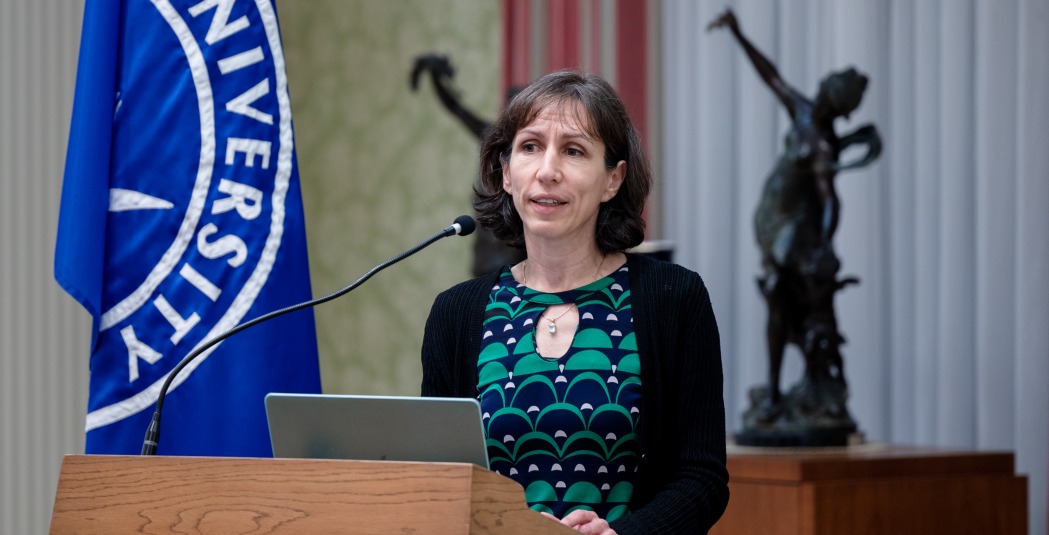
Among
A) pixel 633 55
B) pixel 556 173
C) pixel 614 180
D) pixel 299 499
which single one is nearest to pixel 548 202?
pixel 556 173

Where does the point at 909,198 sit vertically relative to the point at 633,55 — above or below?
below

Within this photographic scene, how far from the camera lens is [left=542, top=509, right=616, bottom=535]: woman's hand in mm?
1410

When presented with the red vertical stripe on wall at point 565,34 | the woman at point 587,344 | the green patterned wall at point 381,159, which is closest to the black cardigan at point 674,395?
the woman at point 587,344

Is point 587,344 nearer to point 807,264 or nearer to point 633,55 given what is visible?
point 807,264

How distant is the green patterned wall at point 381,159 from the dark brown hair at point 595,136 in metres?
2.94

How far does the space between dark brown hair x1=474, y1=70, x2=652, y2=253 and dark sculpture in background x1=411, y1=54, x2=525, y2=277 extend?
1.72 metres

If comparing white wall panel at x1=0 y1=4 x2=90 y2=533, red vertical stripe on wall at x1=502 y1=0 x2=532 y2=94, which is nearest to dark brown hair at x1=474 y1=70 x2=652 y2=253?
white wall panel at x1=0 y1=4 x2=90 y2=533

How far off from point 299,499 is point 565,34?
3.38 meters

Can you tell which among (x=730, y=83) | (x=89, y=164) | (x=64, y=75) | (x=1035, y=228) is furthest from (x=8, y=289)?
(x=1035, y=228)

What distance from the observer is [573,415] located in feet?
5.12

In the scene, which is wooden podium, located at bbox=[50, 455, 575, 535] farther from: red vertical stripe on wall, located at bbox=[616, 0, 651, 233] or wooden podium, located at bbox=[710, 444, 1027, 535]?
red vertical stripe on wall, located at bbox=[616, 0, 651, 233]

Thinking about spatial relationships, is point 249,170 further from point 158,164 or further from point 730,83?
point 730,83

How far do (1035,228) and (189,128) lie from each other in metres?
2.24

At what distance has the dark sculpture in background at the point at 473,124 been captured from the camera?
367cm
